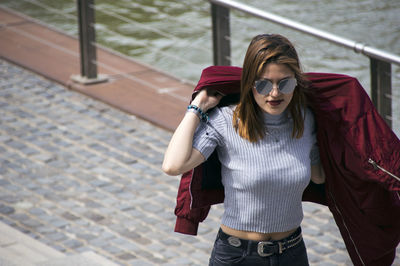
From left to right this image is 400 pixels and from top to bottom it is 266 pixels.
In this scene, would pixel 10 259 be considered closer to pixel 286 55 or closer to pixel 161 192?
pixel 161 192

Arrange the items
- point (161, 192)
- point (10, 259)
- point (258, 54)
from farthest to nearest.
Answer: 1. point (161, 192)
2. point (10, 259)
3. point (258, 54)

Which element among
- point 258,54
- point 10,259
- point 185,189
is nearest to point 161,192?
point 10,259

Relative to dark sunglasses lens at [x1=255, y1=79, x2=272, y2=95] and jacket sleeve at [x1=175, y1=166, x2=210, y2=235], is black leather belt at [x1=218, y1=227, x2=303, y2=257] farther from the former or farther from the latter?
dark sunglasses lens at [x1=255, y1=79, x2=272, y2=95]

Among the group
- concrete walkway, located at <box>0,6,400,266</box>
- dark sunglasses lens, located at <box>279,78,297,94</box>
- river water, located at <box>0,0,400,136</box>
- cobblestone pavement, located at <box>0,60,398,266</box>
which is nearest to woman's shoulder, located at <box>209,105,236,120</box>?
dark sunglasses lens, located at <box>279,78,297,94</box>

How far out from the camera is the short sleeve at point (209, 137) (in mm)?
3443

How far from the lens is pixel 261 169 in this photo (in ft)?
11.2

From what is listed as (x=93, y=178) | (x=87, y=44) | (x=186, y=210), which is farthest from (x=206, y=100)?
(x=87, y=44)

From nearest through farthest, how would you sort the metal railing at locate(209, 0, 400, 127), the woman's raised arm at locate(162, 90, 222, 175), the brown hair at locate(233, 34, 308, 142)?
1. the brown hair at locate(233, 34, 308, 142)
2. the woman's raised arm at locate(162, 90, 222, 175)
3. the metal railing at locate(209, 0, 400, 127)

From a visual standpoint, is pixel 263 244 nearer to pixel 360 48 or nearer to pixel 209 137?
pixel 209 137

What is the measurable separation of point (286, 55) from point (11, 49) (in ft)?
22.0

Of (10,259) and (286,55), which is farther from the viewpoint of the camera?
(10,259)

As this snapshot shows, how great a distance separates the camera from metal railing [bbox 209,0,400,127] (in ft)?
20.7

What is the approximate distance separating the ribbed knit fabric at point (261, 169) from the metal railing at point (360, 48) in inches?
115

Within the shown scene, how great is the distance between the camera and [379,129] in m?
3.51
